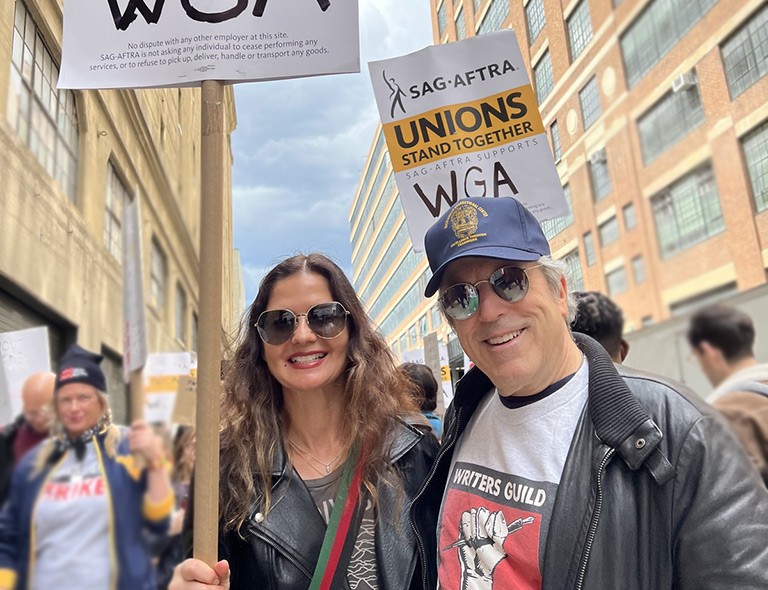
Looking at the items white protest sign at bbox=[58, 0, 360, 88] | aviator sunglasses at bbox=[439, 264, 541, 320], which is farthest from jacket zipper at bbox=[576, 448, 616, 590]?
white protest sign at bbox=[58, 0, 360, 88]

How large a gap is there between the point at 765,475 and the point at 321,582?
1.22 metres

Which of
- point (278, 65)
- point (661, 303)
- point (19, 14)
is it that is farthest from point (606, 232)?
point (19, 14)

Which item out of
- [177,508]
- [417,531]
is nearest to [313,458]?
[417,531]

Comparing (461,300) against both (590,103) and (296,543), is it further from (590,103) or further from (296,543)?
(590,103)

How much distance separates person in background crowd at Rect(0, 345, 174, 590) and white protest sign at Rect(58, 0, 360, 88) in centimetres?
134

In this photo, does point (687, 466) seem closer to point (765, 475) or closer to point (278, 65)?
point (765, 475)

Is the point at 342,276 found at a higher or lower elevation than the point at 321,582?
higher

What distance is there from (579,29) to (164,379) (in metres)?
3.97

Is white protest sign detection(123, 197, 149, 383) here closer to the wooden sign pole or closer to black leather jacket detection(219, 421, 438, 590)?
the wooden sign pole

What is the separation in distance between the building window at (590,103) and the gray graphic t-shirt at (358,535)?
55.7 inches

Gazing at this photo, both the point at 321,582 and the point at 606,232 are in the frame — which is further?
the point at 321,582

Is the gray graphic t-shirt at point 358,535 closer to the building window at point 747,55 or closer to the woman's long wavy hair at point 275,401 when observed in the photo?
the woman's long wavy hair at point 275,401

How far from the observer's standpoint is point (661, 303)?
0.29 meters

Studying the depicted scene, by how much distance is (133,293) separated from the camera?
6.77 feet
